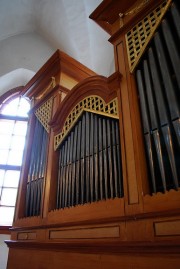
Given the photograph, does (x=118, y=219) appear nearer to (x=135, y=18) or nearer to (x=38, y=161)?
(x=38, y=161)

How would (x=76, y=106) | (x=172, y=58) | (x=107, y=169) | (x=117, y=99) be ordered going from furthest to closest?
(x=76, y=106) < (x=117, y=99) < (x=107, y=169) < (x=172, y=58)

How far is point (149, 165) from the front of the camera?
1820mm

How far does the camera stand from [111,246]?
68.1 inches

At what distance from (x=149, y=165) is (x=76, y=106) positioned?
1.51 metres

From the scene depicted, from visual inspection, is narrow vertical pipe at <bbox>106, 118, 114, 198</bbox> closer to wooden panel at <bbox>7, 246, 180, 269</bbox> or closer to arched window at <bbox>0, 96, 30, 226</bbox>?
wooden panel at <bbox>7, 246, 180, 269</bbox>

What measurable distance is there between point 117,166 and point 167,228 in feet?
2.44

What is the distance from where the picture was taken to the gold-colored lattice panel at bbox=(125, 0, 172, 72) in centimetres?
226

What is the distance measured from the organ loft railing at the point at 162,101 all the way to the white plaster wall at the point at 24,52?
17.6ft

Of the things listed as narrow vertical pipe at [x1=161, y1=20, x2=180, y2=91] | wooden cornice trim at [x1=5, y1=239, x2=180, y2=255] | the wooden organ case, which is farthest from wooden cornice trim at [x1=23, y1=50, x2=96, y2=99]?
wooden cornice trim at [x1=5, y1=239, x2=180, y2=255]

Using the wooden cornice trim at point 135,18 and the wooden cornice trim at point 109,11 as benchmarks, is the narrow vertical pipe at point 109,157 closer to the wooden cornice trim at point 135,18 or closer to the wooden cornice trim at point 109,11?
the wooden cornice trim at point 135,18

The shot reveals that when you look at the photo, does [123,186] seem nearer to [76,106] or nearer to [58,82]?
[76,106]

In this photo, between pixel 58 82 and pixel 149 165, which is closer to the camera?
pixel 149 165

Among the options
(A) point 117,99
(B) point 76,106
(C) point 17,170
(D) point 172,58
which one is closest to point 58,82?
(B) point 76,106

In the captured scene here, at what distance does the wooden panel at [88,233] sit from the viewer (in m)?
1.81
